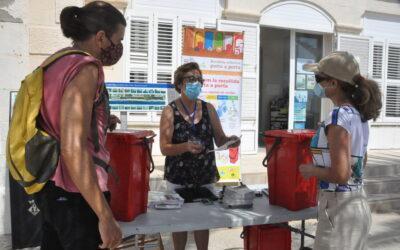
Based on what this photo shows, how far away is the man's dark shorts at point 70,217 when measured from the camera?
1.69 meters

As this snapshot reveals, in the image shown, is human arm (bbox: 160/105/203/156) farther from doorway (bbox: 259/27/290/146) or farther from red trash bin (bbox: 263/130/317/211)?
doorway (bbox: 259/27/290/146)

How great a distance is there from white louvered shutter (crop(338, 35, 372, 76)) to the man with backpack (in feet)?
24.2

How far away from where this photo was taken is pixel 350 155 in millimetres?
2078

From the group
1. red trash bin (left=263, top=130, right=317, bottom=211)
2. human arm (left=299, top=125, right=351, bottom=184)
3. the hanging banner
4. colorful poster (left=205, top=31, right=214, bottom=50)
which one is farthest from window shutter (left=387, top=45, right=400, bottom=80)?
human arm (left=299, top=125, right=351, bottom=184)

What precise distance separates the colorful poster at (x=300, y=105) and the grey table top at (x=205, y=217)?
20.0ft

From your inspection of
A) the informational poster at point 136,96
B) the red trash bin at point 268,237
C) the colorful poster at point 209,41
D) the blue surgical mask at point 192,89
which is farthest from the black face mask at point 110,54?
the colorful poster at point 209,41

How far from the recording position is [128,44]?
6793mm

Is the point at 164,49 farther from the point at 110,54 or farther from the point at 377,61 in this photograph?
the point at 110,54

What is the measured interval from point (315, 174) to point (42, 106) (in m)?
1.33

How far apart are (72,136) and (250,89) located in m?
6.27

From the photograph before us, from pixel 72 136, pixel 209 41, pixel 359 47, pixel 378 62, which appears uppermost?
pixel 359 47

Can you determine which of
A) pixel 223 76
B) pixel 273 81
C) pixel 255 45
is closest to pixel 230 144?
pixel 223 76

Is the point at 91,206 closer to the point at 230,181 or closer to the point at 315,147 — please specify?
the point at 315,147

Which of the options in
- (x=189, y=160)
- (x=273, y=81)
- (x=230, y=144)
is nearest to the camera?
(x=230, y=144)
